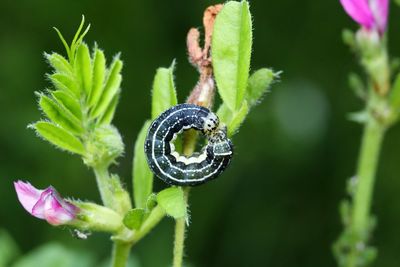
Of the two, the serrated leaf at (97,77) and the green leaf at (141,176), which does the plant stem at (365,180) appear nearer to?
the green leaf at (141,176)

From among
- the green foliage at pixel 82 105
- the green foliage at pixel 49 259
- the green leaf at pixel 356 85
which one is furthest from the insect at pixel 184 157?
the green leaf at pixel 356 85

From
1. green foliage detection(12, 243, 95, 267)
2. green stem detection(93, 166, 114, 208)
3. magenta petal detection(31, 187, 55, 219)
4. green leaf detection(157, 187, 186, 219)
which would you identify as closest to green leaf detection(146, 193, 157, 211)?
green leaf detection(157, 187, 186, 219)

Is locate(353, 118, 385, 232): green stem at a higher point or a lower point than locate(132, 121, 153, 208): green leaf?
higher

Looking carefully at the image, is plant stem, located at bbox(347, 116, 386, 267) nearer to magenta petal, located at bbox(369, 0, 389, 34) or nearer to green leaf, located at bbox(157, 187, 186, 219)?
magenta petal, located at bbox(369, 0, 389, 34)

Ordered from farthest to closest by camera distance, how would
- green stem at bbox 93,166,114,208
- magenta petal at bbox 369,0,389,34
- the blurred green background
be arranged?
the blurred green background, magenta petal at bbox 369,0,389,34, green stem at bbox 93,166,114,208

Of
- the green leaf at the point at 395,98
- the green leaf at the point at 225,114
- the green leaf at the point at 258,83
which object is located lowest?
the green leaf at the point at 225,114

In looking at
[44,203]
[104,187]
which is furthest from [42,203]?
[104,187]

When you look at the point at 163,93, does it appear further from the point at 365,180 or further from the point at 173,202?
the point at 365,180
